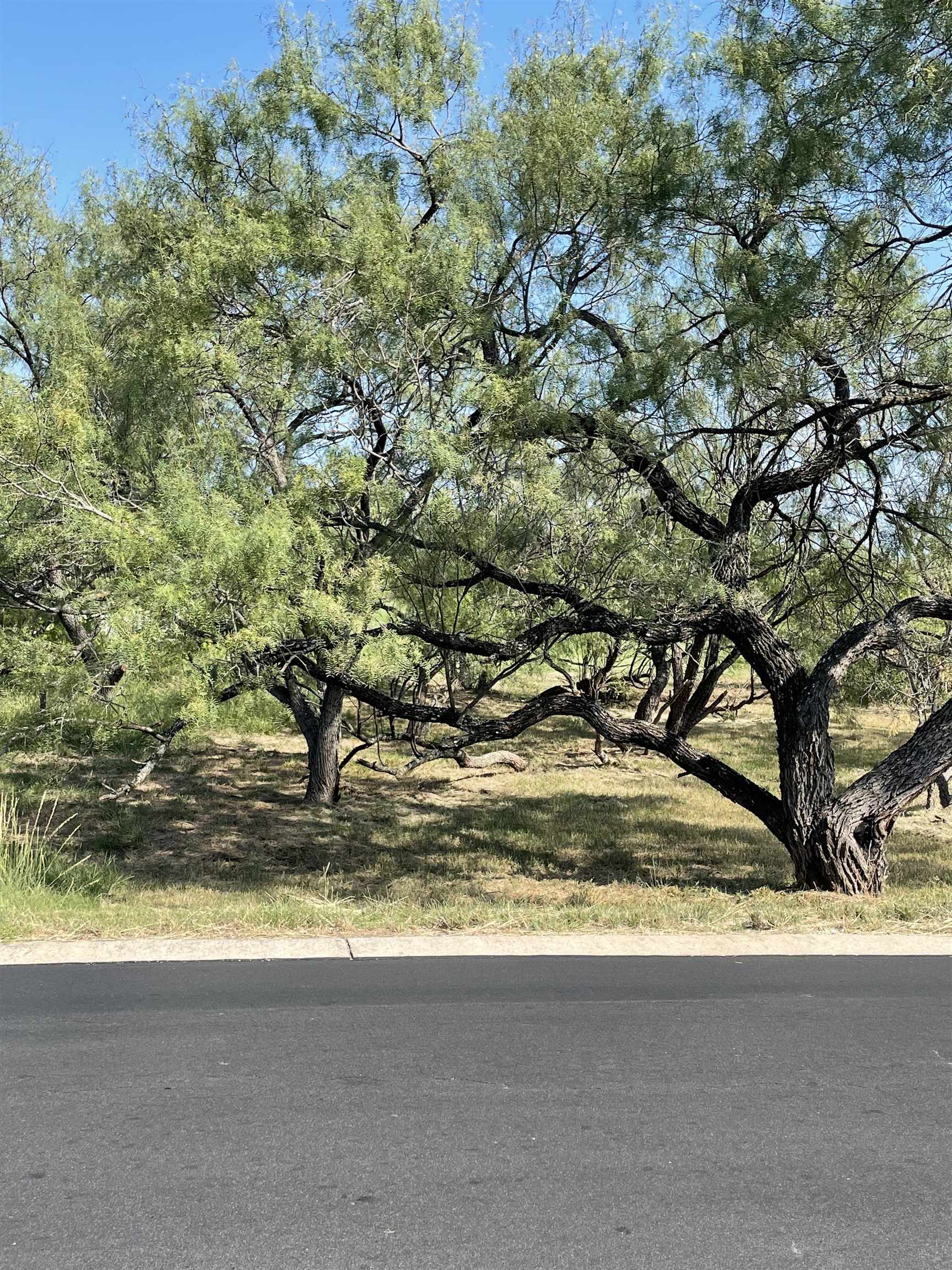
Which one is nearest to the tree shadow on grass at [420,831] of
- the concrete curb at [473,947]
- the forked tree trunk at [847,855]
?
the forked tree trunk at [847,855]

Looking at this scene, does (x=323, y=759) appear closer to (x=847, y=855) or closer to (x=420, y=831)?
(x=420, y=831)

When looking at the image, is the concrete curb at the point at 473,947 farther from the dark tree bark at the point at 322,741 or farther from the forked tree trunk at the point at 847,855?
the dark tree bark at the point at 322,741

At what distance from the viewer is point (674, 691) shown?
19.8 metres

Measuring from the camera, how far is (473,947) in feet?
20.4

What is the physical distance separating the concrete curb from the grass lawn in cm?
39

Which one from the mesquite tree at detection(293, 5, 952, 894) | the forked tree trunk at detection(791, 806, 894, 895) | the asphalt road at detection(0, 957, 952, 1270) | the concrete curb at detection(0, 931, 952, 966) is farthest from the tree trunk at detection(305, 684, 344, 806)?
the asphalt road at detection(0, 957, 952, 1270)

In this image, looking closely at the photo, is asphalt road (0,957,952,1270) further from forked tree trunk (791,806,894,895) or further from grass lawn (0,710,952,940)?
forked tree trunk (791,806,894,895)

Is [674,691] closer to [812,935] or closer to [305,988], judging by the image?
[812,935]

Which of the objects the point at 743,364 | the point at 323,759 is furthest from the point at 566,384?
the point at 323,759

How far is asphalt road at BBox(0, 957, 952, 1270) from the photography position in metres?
2.92

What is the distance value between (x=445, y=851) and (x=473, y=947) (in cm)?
978

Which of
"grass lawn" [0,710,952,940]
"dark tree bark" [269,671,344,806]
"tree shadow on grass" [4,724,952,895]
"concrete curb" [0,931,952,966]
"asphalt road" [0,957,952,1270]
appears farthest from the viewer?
"dark tree bark" [269,671,344,806]

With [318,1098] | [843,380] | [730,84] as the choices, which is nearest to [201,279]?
[730,84]

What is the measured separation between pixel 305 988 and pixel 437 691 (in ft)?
52.6
